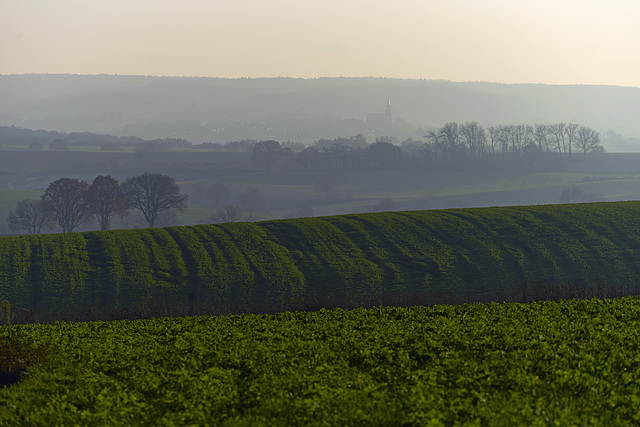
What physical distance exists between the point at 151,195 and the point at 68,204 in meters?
14.1

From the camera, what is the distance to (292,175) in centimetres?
18650

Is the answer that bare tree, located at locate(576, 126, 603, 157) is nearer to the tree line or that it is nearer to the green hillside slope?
the tree line

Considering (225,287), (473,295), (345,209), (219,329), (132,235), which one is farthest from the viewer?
(345,209)

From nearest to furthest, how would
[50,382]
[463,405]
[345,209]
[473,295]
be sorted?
[463,405]
[50,382]
[473,295]
[345,209]

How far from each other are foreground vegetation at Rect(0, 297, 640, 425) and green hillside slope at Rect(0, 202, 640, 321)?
2076 cm

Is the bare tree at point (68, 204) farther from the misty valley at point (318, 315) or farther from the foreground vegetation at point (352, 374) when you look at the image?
the foreground vegetation at point (352, 374)

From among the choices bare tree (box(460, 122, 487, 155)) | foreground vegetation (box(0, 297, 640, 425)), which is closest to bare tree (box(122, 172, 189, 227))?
foreground vegetation (box(0, 297, 640, 425))

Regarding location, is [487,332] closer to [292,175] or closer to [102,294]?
[102,294]

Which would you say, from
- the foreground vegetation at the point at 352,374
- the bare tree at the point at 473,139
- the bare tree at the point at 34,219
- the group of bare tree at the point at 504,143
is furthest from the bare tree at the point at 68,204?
the bare tree at the point at 473,139

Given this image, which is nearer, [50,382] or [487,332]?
[50,382]

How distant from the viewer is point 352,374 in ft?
46.5

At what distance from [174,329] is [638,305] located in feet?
52.3

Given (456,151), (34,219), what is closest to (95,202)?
(34,219)

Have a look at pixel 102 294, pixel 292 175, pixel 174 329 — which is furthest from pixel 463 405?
pixel 292 175
